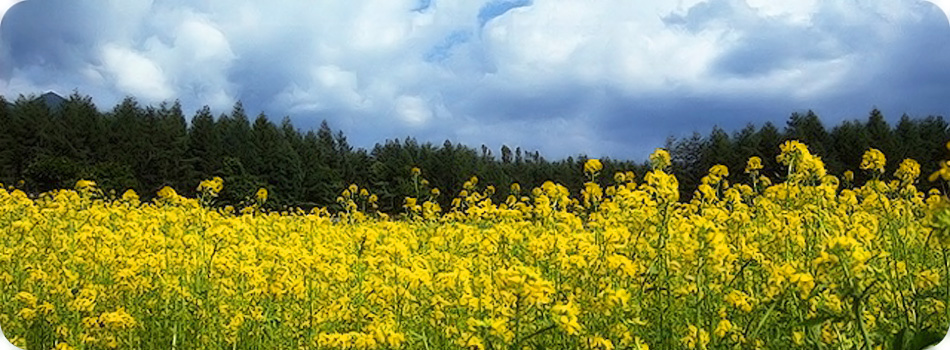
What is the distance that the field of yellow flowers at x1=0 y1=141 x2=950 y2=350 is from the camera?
4.51ft

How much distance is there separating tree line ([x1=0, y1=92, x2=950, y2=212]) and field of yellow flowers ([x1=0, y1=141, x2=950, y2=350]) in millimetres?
250

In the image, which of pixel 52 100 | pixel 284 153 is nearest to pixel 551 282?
pixel 284 153

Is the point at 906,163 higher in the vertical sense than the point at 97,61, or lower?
lower

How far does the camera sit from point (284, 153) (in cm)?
309

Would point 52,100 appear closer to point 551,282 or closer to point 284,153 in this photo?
point 284,153

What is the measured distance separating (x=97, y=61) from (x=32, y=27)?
31 cm

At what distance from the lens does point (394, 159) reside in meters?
3.24

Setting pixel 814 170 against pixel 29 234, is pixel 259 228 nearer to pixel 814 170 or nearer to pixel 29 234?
pixel 29 234

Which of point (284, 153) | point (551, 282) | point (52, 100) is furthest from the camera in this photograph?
point (284, 153)

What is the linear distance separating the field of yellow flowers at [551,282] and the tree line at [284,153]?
0.82 ft

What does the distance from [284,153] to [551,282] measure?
1.71 meters

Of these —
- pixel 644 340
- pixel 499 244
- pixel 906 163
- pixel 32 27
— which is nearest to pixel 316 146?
pixel 32 27

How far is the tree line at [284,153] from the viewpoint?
2.85 m

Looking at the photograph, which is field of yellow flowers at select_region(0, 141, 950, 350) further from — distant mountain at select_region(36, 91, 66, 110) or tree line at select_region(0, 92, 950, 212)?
distant mountain at select_region(36, 91, 66, 110)
